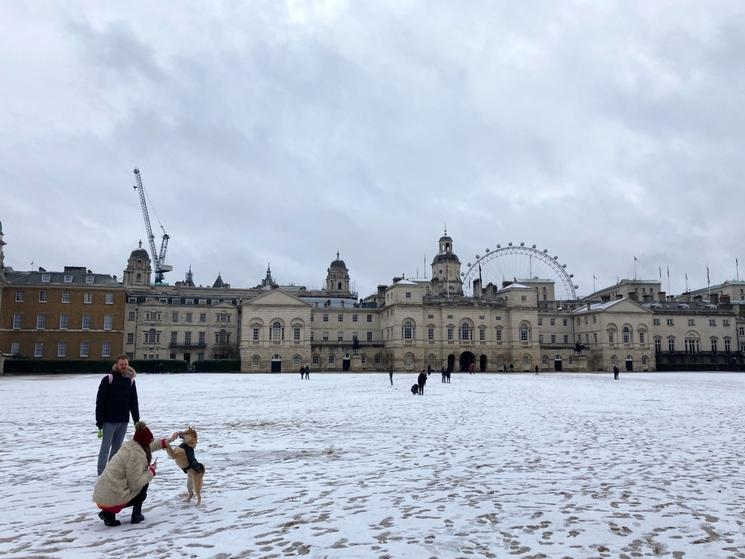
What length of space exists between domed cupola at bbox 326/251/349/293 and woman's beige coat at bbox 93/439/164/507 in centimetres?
11464

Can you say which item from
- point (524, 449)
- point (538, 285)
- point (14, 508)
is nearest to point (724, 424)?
point (524, 449)

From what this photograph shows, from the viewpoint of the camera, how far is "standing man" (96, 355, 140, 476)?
1041 cm

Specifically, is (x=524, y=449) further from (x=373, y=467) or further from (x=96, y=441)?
(x=96, y=441)

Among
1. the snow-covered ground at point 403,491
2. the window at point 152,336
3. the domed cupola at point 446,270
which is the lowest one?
the snow-covered ground at point 403,491

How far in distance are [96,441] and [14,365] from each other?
60.2m

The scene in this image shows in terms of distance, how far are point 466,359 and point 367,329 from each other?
16.1 meters

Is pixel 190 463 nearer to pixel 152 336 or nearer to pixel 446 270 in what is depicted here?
pixel 152 336

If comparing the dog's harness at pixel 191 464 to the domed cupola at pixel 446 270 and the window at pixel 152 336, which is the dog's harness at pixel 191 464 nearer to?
the window at pixel 152 336

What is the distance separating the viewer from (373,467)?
1199 centimetres

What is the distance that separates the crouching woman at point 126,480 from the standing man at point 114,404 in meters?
2.20

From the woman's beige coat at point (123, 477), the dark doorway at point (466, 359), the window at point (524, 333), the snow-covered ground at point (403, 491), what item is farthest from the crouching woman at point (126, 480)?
the window at point (524, 333)

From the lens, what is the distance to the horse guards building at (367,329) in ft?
247

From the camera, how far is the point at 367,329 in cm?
9425

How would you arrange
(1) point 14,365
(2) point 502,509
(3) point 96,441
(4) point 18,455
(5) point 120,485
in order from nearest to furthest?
(5) point 120,485 → (2) point 502,509 → (4) point 18,455 → (3) point 96,441 → (1) point 14,365
